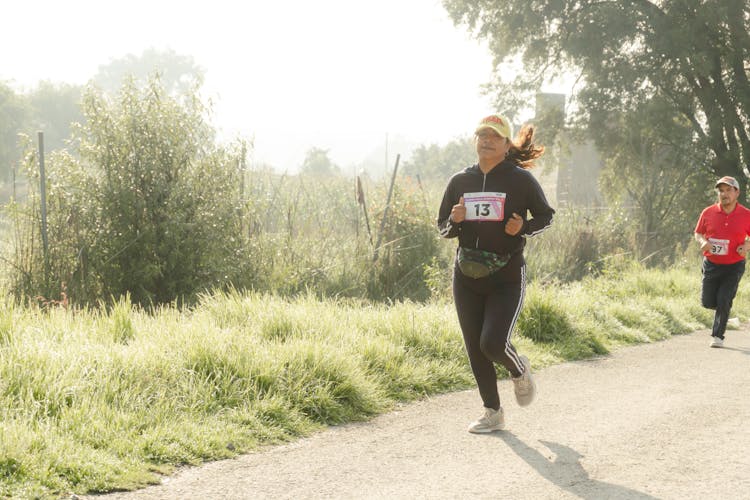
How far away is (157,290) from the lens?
409 inches

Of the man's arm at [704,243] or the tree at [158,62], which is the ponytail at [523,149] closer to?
the man's arm at [704,243]

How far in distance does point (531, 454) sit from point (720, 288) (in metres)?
5.67

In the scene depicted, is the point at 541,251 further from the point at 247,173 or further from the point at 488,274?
the point at 488,274

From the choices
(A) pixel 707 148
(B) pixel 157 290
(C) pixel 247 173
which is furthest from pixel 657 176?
(B) pixel 157 290

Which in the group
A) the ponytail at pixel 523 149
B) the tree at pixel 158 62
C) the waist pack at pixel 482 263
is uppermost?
the tree at pixel 158 62

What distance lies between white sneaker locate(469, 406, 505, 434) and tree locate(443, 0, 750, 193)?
1743cm

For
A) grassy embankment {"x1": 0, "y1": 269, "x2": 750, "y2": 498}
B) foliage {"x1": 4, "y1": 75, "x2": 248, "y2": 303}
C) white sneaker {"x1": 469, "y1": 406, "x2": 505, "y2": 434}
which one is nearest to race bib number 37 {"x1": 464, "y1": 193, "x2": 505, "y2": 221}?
white sneaker {"x1": 469, "y1": 406, "x2": 505, "y2": 434}

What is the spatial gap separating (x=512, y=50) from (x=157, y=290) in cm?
1677

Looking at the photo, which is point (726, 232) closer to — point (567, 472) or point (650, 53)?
point (567, 472)

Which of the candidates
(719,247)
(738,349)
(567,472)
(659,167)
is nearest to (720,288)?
(719,247)

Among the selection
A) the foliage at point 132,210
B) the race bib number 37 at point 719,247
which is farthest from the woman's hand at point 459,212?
the foliage at point 132,210

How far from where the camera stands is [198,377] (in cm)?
545

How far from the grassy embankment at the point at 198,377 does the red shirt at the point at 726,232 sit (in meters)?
2.02

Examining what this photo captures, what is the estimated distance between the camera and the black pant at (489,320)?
16.7ft
